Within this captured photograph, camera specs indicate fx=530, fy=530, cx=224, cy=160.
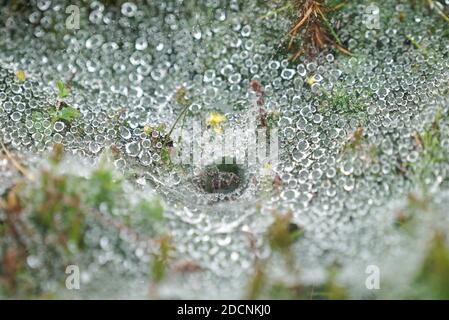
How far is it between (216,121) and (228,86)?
0.99 feet

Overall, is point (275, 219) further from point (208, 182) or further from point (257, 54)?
point (257, 54)

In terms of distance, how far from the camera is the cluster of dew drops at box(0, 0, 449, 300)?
2.60m

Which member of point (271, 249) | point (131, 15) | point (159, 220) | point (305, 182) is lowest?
point (271, 249)

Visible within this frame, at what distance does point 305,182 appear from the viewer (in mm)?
2617

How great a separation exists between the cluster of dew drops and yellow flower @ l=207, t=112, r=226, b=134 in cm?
9

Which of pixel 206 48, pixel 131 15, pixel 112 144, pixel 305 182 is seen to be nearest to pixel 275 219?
pixel 305 182

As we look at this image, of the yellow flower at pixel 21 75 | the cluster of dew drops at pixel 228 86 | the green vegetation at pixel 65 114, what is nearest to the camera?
the cluster of dew drops at pixel 228 86

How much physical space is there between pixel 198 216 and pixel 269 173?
17.7 inches

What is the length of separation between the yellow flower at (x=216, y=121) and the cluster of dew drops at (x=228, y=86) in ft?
0.29

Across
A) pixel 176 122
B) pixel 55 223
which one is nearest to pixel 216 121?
pixel 176 122

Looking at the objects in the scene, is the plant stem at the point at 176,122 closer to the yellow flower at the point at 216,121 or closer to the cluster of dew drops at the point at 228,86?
the cluster of dew drops at the point at 228,86

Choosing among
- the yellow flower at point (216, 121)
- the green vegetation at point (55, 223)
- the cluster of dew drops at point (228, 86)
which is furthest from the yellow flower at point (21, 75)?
the yellow flower at point (216, 121)

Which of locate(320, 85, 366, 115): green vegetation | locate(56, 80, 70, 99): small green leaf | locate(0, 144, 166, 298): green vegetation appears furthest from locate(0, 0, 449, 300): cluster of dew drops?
locate(0, 144, 166, 298): green vegetation

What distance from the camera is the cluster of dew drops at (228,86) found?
102 inches
